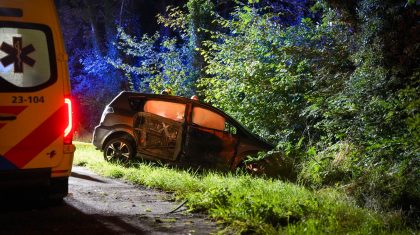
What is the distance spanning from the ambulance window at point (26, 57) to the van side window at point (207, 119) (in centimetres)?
442

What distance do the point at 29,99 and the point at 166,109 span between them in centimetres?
462

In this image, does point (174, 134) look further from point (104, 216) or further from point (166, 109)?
point (104, 216)

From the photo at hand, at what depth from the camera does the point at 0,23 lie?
4.33 metres

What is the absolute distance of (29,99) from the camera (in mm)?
4457

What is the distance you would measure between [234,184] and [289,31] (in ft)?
16.9

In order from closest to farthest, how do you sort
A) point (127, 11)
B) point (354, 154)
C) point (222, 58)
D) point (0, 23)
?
point (0, 23)
point (354, 154)
point (222, 58)
point (127, 11)

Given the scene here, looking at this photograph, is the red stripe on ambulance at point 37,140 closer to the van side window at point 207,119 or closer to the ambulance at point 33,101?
the ambulance at point 33,101

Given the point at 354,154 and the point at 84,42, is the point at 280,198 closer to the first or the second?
the point at 354,154

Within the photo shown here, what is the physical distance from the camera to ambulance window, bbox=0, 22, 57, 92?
438 centimetres

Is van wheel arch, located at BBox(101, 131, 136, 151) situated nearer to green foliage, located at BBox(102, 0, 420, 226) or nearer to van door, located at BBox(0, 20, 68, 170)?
green foliage, located at BBox(102, 0, 420, 226)

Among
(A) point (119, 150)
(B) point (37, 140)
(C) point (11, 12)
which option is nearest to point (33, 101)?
(B) point (37, 140)

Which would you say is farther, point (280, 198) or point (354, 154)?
point (354, 154)

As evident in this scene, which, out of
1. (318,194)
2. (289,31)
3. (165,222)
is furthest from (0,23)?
(289,31)

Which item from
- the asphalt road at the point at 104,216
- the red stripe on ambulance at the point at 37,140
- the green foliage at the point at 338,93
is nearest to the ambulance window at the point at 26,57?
the red stripe on ambulance at the point at 37,140
